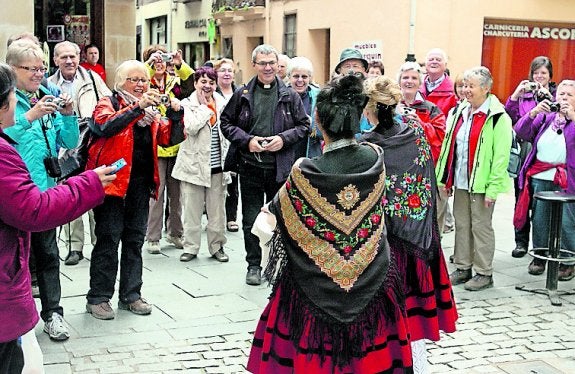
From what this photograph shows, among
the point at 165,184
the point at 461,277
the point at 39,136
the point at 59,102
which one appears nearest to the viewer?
the point at 59,102

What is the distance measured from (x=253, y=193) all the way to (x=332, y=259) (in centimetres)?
357

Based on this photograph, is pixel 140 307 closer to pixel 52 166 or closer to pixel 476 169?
pixel 52 166

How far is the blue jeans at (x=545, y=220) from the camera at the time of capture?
7.68 metres

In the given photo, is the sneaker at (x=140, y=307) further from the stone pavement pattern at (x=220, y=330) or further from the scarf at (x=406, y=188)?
the scarf at (x=406, y=188)

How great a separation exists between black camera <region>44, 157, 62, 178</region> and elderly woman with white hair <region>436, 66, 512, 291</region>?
11.8ft

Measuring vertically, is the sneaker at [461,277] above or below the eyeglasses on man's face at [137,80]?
below

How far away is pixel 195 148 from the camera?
8180 millimetres

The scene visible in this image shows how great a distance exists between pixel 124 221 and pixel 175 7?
79.2 feet

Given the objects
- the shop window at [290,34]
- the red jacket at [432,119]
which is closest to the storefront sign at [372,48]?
the shop window at [290,34]

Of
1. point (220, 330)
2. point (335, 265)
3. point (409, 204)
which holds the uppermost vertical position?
point (409, 204)

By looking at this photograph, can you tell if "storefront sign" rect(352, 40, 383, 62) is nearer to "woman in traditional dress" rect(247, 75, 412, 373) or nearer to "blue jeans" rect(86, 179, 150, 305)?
"blue jeans" rect(86, 179, 150, 305)

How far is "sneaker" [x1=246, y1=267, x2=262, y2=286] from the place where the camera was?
283 inches

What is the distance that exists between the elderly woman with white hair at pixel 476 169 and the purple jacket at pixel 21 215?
14.3ft

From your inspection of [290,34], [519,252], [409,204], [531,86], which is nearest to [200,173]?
[531,86]
